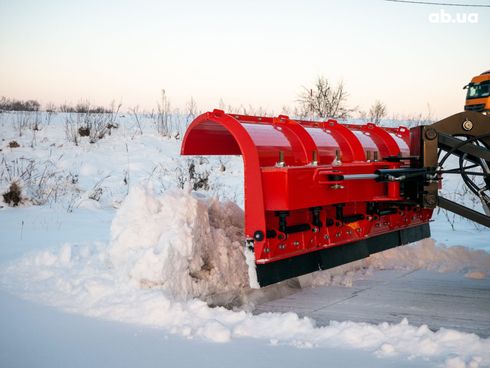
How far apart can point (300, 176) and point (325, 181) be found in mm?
245

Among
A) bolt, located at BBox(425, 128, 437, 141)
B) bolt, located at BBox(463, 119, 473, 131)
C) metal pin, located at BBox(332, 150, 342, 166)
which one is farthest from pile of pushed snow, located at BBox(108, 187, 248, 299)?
bolt, located at BBox(463, 119, 473, 131)

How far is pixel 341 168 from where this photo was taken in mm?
4262

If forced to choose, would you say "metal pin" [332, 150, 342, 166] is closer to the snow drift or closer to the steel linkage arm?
the steel linkage arm

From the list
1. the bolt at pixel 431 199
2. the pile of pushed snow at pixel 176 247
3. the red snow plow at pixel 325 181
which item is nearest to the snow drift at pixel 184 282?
the pile of pushed snow at pixel 176 247

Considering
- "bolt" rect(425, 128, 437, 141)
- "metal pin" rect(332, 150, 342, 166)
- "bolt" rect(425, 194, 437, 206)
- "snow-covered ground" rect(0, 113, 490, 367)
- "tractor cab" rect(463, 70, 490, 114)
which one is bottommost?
"snow-covered ground" rect(0, 113, 490, 367)

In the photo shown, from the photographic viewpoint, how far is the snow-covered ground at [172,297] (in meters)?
3.14

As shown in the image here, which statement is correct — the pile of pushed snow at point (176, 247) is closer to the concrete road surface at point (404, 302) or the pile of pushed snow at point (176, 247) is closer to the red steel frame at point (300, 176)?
the concrete road surface at point (404, 302)

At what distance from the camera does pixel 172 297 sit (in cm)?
404

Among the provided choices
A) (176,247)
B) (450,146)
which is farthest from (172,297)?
(450,146)

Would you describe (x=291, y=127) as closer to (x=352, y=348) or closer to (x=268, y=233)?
(x=268, y=233)

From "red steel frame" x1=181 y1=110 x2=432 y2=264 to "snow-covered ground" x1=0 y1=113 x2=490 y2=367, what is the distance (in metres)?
0.53

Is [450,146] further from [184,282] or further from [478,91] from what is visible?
[478,91]

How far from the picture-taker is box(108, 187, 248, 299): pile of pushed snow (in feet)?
13.9

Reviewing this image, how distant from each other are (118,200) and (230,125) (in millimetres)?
6002
